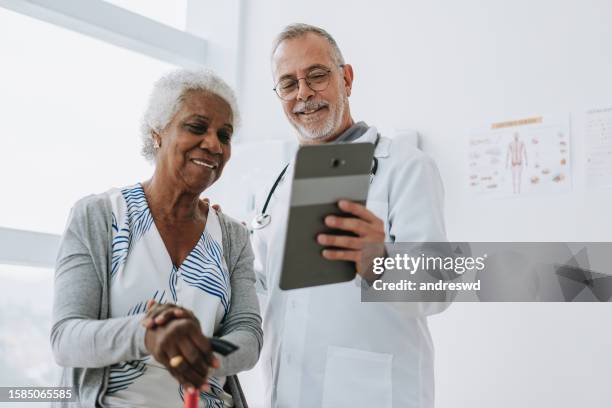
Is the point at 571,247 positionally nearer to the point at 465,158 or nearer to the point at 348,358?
the point at 465,158

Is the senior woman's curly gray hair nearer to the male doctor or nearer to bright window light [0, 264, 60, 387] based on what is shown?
the male doctor

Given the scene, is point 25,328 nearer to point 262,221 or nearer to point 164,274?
point 262,221

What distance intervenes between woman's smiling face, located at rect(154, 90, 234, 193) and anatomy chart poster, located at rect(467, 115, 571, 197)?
1.27 meters

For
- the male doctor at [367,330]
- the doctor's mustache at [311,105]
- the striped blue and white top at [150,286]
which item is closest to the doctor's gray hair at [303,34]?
the doctor's mustache at [311,105]

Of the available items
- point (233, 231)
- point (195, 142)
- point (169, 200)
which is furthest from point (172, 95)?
point (233, 231)

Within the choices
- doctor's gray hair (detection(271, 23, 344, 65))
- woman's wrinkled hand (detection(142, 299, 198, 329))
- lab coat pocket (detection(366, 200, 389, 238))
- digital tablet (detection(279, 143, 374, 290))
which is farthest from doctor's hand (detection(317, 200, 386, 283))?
doctor's gray hair (detection(271, 23, 344, 65))

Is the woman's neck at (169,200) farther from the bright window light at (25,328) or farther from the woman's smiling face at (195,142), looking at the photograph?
Answer: the bright window light at (25,328)

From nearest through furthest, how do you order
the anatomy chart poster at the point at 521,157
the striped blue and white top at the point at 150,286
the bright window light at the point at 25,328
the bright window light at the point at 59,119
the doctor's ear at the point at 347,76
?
the striped blue and white top at the point at 150,286 < the doctor's ear at the point at 347,76 < the anatomy chart poster at the point at 521,157 < the bright window light at the point at 25,328 < the bright window light at the point at 59,119

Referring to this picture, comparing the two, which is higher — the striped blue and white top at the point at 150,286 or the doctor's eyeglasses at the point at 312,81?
the doctor's eyeglasses at the point at 312,81

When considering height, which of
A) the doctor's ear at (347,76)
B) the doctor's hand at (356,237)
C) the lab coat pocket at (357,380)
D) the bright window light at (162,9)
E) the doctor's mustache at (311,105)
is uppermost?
the bright window light at (162,9)

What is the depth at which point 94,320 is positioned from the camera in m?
1.31

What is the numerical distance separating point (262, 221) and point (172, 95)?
530 millimetres

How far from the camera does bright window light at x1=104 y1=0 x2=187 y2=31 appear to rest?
3.24 m

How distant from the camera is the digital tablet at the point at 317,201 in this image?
118 centimetres
